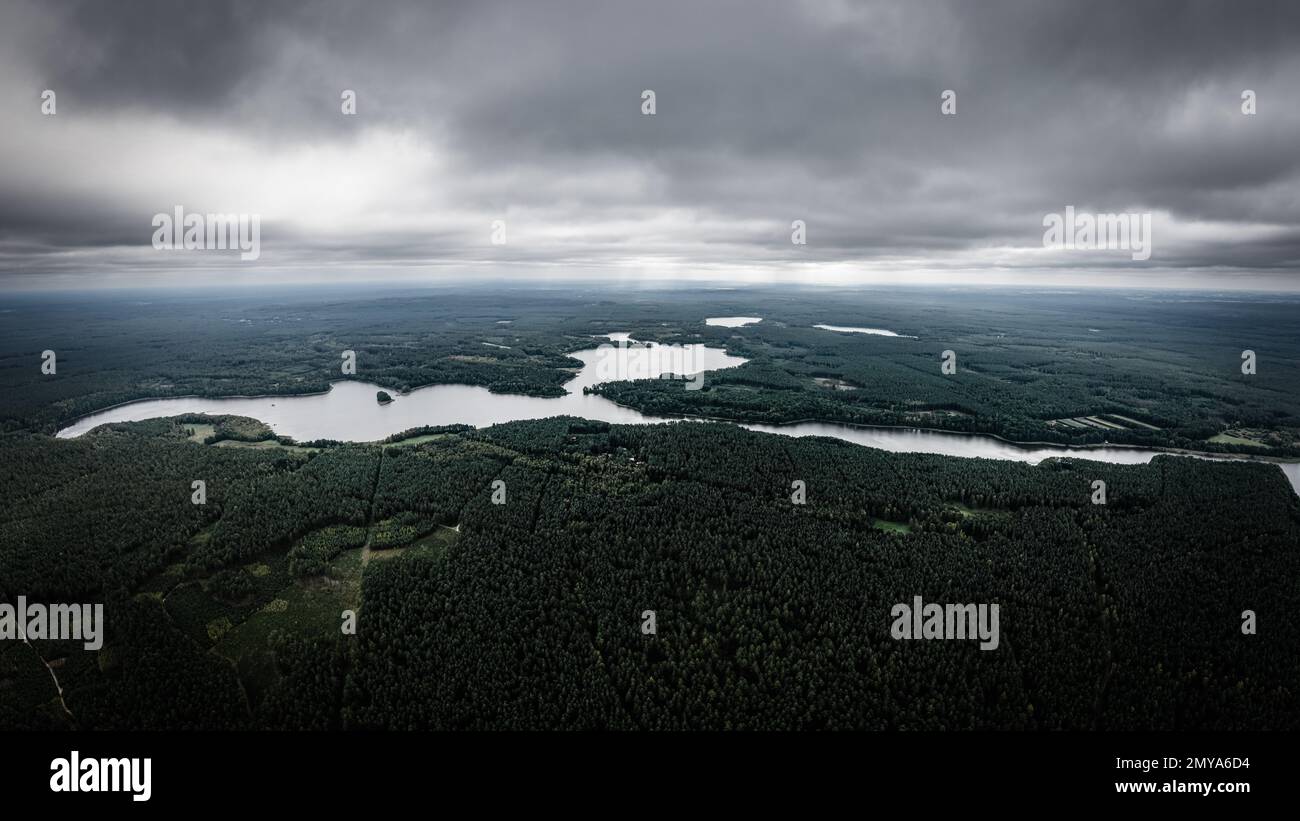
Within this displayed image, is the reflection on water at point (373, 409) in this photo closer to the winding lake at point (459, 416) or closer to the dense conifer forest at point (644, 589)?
the winding lake at point (459, 416)

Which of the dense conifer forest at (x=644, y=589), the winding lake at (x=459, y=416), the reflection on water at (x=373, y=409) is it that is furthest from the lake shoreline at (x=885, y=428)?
the dense conifer forest at (x=644, y=589)

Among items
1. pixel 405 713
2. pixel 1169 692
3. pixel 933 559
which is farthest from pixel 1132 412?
pixel 405 713

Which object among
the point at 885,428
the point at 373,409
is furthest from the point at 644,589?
the point at 373,409

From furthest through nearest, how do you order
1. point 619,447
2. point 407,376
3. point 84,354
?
point 84,354 → point 407,376 → point 619,447

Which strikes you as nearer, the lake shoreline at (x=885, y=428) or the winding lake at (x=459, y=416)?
the lake shoreline at (x=885, y=428)

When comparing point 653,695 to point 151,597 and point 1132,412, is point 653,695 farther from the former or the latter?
point 1132,412

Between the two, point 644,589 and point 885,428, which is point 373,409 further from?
point 885,428

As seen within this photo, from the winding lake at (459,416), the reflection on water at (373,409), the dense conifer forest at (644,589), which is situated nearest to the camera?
the dense conifer forest at (644,589)

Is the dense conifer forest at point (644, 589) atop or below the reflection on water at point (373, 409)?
below

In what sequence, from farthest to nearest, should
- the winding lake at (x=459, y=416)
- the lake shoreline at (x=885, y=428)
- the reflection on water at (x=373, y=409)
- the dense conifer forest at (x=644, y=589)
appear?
the reflection on water at (x=373, y=409) < the winding lake at (x=459, y=416) < the lake shoreline at (x=885, y=428) < the dense conifer forest at (x=644, y=589)
